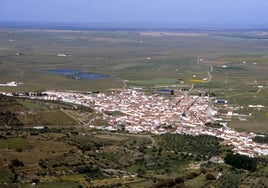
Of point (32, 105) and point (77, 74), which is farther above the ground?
point (32, 105)

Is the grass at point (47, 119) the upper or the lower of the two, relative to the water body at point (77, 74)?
upper

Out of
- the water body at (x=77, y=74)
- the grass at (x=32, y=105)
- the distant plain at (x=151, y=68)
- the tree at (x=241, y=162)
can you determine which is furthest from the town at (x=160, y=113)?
the water body at (x=77, y=74)

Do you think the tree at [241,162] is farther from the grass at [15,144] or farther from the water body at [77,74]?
the water body at [77,74]

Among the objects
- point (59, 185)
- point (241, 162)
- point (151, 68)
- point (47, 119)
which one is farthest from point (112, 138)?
point (151, 68)

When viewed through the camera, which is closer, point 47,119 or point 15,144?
point 15,144

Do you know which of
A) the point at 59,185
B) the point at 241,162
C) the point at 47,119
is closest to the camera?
the point at 59,185

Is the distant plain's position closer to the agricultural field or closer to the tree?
the agricultural field

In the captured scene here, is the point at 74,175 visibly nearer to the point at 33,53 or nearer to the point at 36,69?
the point at 36,69

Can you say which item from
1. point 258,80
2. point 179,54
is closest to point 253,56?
point 179,54

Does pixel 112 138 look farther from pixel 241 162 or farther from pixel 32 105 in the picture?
pixel 32 105
